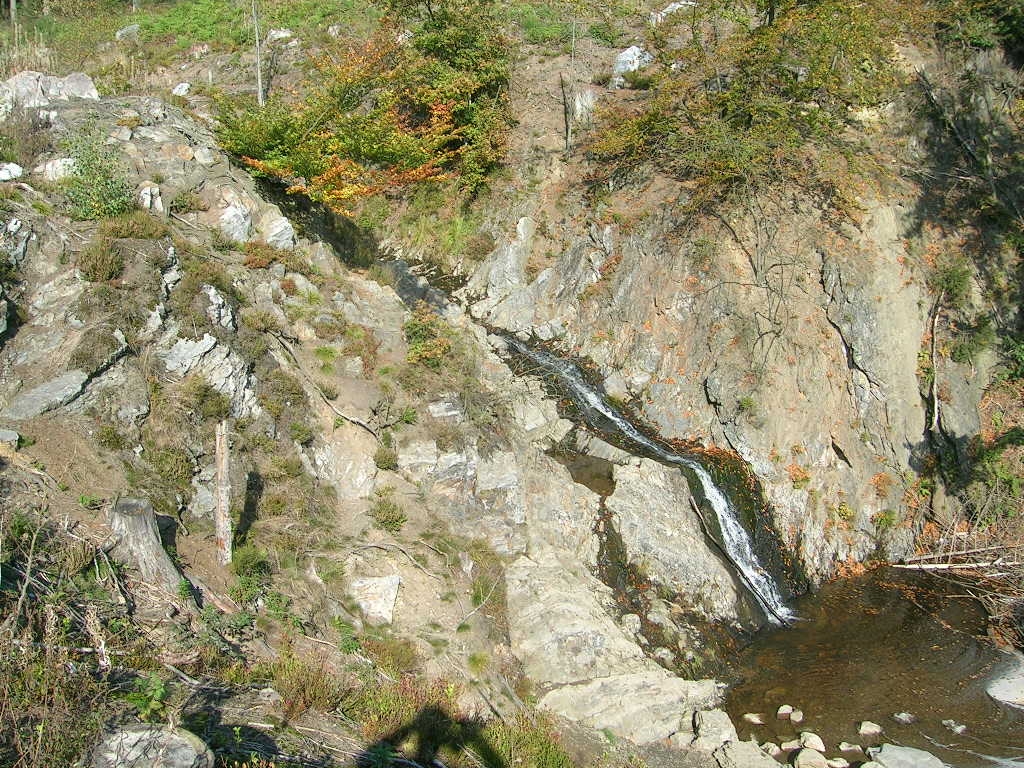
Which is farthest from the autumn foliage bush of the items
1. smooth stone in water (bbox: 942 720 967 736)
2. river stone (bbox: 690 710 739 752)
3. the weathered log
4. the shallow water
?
smooth stone in water (bbox: 942 720 967 736)

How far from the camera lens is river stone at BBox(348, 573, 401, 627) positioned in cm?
1067

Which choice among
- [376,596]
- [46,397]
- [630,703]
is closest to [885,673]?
[630,703]

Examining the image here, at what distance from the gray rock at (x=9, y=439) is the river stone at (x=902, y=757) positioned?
44.5ft

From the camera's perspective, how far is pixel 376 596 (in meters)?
10.9

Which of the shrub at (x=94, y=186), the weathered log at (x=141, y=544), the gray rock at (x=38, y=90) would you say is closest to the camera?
the weathered log at (x=141, y=544)

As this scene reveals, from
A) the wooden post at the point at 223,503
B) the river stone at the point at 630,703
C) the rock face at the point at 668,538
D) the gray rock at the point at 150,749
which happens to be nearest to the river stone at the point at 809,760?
the river stone at the point at 630,703

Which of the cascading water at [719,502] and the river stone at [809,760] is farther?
the cascading water at [719,502]

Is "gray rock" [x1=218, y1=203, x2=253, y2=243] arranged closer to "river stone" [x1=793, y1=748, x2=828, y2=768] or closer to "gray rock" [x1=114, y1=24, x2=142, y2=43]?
"river stone" [x1=793, y1=748, x2=828, y2=768]

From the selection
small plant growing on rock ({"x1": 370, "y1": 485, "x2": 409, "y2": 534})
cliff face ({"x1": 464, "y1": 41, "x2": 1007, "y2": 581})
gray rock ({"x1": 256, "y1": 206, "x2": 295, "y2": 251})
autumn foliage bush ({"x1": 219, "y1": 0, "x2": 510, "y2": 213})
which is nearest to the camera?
small plant growing on rock ({"x1": 370, "y1": 485, "x2": 409, "y2": 534})

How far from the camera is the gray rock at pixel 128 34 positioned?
1161 inches

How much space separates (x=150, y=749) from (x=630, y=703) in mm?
6916

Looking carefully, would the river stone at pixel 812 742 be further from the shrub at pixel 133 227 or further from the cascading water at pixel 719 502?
the shrub at pixel 133 227

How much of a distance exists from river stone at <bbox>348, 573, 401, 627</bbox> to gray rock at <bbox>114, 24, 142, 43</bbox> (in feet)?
96.8

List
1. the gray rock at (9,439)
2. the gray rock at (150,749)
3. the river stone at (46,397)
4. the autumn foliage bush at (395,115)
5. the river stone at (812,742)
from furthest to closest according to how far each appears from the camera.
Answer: the autumn foliage bush at (395,115) → the river stone at (46,397) → the river stone at (812,742) → the gray rock at (9,439) → the gray rock at (150,749)
